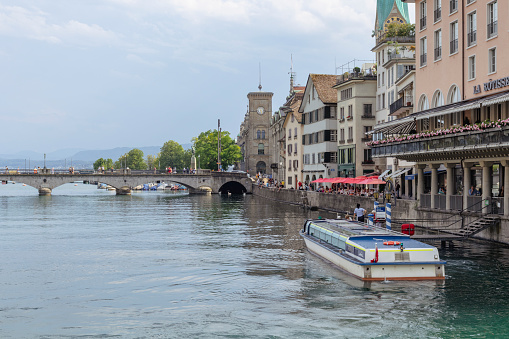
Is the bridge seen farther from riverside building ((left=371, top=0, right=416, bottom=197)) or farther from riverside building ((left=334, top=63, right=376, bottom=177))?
riverside building ((left=371, top=0, right=416, bottom=197))

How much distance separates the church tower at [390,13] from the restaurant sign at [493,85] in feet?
144

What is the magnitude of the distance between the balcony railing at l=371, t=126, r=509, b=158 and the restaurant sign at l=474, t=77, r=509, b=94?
11.3 ft

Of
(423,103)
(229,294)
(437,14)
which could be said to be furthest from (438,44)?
(229,294)

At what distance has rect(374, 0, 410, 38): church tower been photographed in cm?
8738

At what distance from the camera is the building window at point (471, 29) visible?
146 feet

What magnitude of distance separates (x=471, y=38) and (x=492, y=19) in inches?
106

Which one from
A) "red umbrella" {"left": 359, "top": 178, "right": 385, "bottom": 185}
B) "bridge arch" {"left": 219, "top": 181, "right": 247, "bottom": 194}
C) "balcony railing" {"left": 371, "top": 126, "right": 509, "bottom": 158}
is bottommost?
"bridge arch" {"left": 219, "top": 181, "right": 247, "bottom": 194}

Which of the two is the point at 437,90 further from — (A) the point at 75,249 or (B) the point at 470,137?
(A) the point at 75,249

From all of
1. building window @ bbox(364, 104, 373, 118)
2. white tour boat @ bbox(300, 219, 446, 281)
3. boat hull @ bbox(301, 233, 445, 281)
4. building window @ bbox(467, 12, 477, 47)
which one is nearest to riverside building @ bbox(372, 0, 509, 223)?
building window @ bbox(467, 12, 477, 47)

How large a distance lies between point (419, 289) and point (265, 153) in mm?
164715

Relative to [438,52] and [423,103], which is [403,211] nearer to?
[423,103]

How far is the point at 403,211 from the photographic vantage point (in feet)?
181

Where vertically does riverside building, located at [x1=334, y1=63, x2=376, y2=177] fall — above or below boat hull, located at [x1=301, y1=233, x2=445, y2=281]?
above

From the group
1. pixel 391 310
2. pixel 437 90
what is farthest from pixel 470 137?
pixel 391 310
